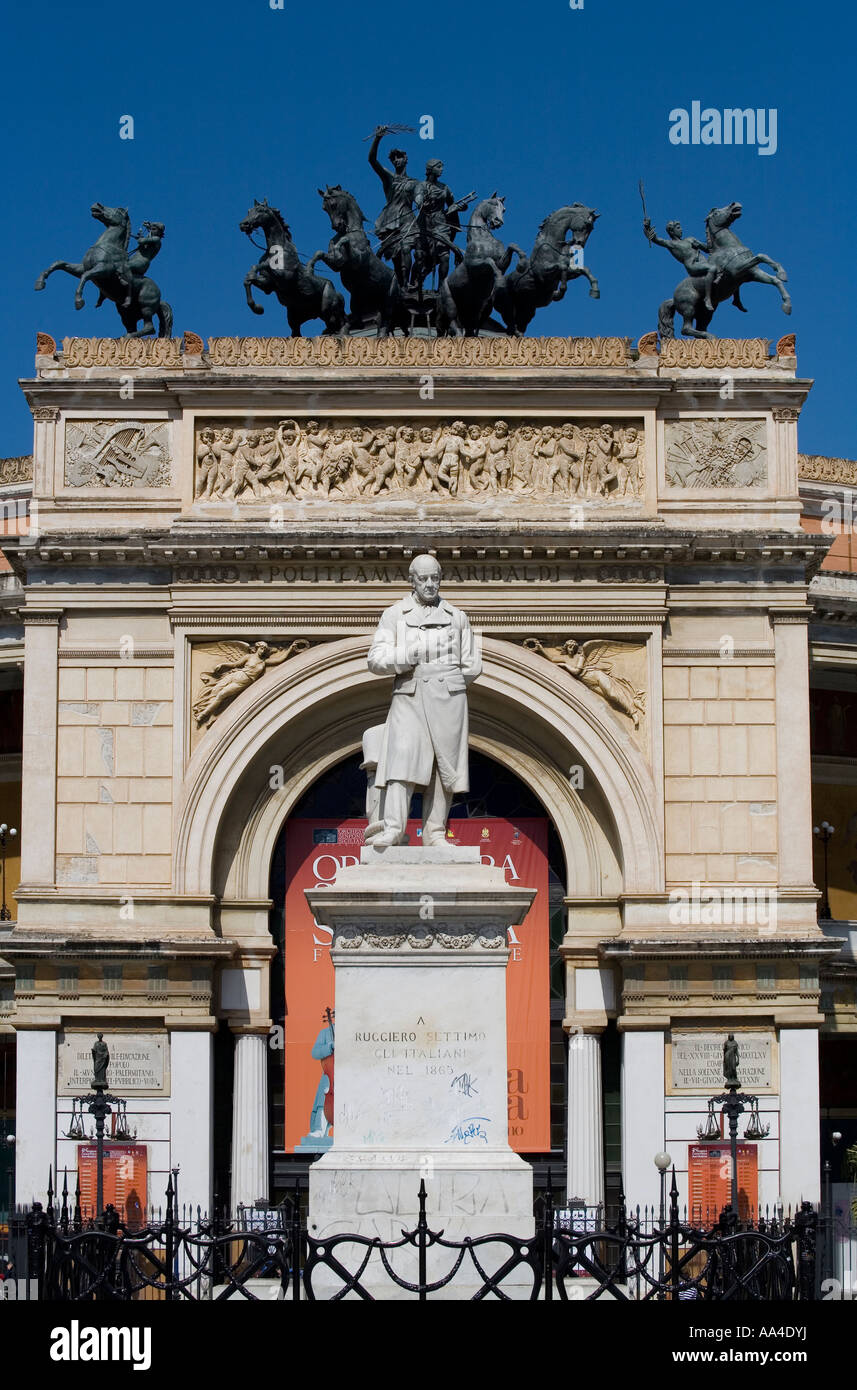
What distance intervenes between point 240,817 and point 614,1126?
26.7 ft

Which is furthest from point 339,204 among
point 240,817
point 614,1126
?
point 614,1126

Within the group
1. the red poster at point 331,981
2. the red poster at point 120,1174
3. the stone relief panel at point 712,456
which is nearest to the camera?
the red poster at point 120,1174

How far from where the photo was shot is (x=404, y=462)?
4044 cm

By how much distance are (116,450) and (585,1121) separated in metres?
13.8

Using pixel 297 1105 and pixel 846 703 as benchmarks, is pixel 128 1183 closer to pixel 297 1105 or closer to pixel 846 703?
pixel 297 1105

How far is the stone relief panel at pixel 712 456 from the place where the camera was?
40.8 metres

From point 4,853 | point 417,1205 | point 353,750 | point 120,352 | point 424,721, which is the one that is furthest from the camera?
point 4,853

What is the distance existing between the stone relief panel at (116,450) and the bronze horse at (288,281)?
3.62 meters

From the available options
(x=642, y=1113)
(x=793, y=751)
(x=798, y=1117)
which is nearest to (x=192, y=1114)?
(x=642, y=1113)

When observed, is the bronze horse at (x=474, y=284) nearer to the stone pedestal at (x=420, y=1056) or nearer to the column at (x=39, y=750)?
the column at (x=39, y=750)

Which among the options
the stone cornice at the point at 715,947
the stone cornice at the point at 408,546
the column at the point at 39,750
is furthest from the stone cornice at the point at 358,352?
the stone cornice at the point at 715,947

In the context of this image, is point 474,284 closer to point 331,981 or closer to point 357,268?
point 357,268

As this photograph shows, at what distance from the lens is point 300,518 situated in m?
40.2
